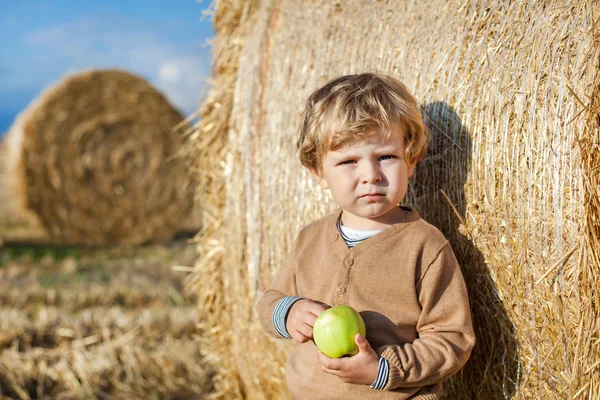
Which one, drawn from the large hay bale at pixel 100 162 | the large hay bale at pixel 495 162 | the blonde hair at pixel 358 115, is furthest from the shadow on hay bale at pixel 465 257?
the large hay bale at pixel 100 162

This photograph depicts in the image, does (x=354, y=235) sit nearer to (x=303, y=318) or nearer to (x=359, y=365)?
(x=303, y=318)

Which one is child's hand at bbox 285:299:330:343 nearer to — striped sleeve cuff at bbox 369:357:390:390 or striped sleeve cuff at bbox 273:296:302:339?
striped sleeve cuff at bbox 273:296:302:339

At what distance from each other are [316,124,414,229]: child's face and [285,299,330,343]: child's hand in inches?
11.4

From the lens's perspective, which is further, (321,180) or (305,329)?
(321,180)

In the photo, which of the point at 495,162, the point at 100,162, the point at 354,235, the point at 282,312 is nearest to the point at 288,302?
the point at 282,312

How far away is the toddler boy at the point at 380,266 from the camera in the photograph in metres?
1.83

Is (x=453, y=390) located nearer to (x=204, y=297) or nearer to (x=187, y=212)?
(x=204, y=297)

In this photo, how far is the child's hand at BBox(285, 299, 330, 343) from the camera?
75.4 inches

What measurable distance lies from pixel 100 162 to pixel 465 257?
6330 mm

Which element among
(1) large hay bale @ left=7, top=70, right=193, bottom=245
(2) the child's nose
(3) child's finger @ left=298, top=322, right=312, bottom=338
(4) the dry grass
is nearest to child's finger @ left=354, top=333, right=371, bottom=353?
(3) child's finger @ left=298, top=322, right=312, bottom=338

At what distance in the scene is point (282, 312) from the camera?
6.61ft

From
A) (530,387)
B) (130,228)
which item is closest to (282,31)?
(530,387)

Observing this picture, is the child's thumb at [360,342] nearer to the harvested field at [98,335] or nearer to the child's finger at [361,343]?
the child's finger at [361,343]

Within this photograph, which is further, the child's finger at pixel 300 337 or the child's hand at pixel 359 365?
the child's finger at pixel 300 337
